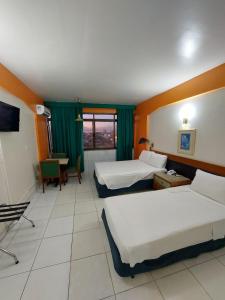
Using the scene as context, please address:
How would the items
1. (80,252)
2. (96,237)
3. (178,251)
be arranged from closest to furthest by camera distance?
(178,251), (80,252), (96,237)

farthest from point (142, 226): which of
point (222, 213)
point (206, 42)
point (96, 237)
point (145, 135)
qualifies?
point (145, 135)

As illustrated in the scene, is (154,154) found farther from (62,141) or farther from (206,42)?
(62,141)

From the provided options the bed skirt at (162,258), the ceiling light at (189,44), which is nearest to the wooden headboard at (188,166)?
the bed skirt at (162,258)

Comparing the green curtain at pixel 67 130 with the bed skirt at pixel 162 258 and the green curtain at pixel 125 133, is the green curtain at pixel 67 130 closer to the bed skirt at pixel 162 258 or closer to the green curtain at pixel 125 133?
the green curtain at pixel 125 133

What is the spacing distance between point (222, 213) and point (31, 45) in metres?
3.17

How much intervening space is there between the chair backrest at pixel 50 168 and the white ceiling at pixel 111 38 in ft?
6.32

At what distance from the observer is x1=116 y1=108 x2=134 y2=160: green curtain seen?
17.3ft

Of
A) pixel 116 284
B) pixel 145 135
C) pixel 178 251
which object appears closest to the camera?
pixel 116 284

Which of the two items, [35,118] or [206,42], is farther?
[35,118]

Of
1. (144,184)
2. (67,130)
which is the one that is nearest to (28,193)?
(67,130)

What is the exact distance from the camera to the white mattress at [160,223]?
1.30 metres

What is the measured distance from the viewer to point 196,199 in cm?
202

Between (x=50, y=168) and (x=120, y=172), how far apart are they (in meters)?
1.82

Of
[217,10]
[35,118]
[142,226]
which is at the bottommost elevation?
[142,226]
